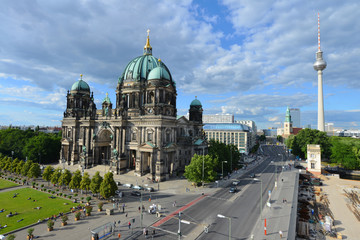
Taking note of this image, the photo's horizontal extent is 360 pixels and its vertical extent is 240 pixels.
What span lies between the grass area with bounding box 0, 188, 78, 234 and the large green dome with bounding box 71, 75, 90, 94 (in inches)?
2015

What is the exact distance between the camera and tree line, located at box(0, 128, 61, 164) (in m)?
91.3

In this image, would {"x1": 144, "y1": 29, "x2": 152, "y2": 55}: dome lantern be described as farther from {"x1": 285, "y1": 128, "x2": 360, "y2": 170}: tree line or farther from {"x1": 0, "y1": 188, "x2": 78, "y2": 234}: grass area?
{"x1": 285, "y1": 128, "x2": 360, "y2": 170}: tree line

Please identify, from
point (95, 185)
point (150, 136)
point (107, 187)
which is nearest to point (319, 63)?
point (150, 136)

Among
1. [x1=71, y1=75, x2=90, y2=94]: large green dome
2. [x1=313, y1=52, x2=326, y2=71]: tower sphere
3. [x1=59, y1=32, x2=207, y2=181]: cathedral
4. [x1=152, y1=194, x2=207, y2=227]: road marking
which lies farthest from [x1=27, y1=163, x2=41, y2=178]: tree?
[x1=313, y1=52, x2=326, y2=71]: tower sphere

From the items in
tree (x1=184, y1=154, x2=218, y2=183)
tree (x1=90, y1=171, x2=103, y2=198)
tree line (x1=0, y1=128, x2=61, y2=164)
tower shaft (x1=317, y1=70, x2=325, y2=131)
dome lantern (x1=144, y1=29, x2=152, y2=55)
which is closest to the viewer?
tree (x1=90, y1=171, x2=103, y2=198)

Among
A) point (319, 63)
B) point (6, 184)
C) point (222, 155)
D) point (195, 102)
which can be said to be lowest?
point (6, 184)

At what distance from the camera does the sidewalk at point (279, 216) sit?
31391 mm

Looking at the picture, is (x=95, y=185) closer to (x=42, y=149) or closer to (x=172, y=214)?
(x=172, y=214)

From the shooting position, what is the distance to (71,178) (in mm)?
52000

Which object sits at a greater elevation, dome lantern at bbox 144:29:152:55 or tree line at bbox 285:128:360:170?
dome lantern at bbox 144:29:152:55

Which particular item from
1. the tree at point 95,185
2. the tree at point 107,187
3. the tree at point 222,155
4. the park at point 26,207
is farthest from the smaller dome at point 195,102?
the park at point 26,207

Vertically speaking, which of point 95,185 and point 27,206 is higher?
point 95,185

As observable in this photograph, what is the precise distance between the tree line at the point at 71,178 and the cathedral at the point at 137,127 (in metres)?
18.5

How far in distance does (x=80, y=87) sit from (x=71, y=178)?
55.1m
